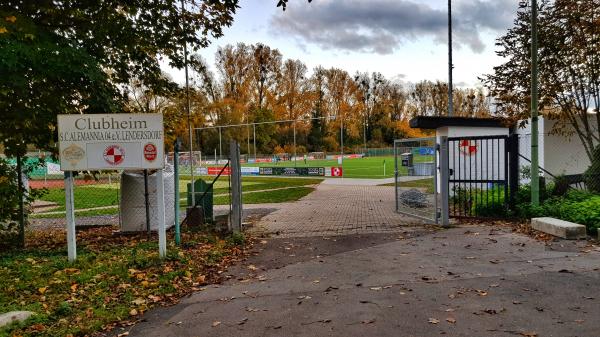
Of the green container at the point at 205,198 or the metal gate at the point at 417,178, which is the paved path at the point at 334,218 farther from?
the green container at the point at 205,198

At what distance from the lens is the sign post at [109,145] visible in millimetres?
7867

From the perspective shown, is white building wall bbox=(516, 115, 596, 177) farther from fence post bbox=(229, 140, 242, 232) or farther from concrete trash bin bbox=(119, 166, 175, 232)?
concrete trash bin bbox=(119, 166, 175, 232)

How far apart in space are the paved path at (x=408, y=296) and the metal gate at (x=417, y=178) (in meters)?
2.89

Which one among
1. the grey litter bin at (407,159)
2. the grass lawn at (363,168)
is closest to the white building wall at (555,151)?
the grey litter bin at (407,159)

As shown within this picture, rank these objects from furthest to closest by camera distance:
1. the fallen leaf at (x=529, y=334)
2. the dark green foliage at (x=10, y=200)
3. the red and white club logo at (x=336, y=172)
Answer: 1. the red and white club logo at (x=336, y=172)
2. the dark green foliage at (x=10, y=200)
3. the fallen leaf at (x=529, y=334)

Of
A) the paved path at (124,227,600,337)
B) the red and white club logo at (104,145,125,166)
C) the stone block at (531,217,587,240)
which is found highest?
the red and white club logo at (104,145,125,166)

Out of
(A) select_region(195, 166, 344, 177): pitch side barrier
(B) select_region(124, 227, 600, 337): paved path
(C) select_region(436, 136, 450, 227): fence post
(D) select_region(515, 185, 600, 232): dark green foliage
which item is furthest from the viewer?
(A) select_region(195, 166, 344, 177): pitch side barrier

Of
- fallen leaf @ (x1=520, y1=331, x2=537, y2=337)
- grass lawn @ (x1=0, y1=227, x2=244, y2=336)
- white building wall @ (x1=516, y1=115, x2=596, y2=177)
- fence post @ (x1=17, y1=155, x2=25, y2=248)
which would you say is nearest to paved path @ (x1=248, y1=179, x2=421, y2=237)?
grass lawn @ (x1=0, y1=227, x2=244, y2=336)

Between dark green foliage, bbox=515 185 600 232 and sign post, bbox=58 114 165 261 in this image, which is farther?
dark green foliage, bbox=515 185 600 232

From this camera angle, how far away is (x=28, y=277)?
6777 mm

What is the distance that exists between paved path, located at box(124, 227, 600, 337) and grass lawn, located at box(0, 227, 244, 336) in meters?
0.44

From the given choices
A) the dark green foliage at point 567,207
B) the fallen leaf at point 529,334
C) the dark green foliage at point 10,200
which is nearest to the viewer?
the fallen leaf at point 529,334

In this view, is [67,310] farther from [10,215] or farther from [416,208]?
[416,208]

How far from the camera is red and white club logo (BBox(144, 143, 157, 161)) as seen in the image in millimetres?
7980
